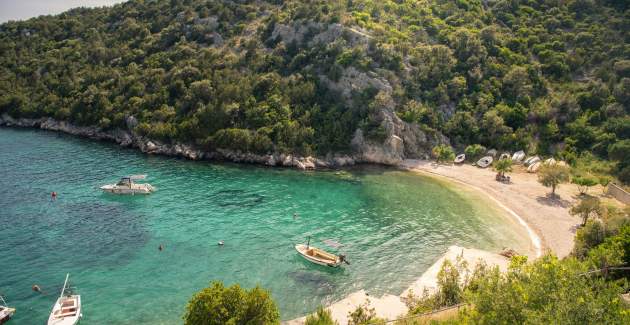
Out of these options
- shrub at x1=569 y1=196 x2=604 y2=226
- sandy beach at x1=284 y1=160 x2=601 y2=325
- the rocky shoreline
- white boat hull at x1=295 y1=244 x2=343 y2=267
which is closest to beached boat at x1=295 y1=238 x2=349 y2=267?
white boat hull at x1=295 y1=244 x2=343 y2=267

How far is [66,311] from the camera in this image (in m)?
30.5

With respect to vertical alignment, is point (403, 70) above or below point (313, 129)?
above

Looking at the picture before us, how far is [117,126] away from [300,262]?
6331 cm

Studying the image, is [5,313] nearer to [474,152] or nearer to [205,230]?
[205,230]

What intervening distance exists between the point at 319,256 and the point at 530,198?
37503mm

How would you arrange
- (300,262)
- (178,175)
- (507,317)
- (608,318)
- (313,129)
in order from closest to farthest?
(608,318) → (507,317) → (300,262) → (178,175) → (313,129)

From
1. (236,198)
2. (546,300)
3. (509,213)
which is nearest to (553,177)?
(509,213)

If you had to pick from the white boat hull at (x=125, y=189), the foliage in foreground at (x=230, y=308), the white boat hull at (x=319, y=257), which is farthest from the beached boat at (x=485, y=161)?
the foliage in foreground at (x=230, y=308)

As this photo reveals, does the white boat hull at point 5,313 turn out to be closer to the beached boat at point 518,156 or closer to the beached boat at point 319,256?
the beached boat at point 319,256

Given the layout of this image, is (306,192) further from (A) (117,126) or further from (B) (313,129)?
(A) (117,126)

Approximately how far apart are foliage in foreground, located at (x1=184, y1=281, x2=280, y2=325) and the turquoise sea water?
27.2 ft

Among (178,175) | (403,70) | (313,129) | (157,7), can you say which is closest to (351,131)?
(313,129)

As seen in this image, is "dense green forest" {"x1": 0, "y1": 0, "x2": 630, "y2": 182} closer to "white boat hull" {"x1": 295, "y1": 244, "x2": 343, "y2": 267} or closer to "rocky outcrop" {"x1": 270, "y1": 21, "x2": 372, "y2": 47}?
"rocky outcrop" {"x1": 270, "y1": 21, "x2": 372, "y2": 47}

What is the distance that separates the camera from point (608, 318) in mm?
19250
